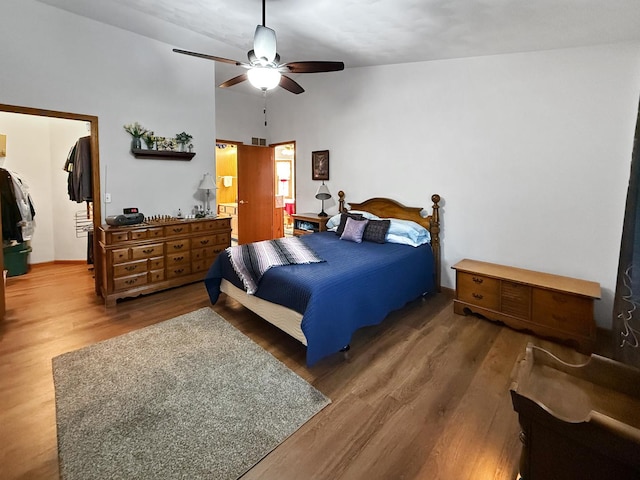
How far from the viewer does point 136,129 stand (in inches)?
151

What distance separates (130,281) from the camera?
364 cm

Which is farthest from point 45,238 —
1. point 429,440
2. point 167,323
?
point 429,440

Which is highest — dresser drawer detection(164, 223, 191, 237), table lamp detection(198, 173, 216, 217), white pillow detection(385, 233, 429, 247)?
table lamp detection(198, 173, 216, 217)

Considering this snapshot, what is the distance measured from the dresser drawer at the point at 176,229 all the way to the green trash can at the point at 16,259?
2492mm

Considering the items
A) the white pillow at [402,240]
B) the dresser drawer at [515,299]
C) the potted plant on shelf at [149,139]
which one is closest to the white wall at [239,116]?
the potted plant on shelf at [149,139]

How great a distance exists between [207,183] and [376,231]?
2527mm

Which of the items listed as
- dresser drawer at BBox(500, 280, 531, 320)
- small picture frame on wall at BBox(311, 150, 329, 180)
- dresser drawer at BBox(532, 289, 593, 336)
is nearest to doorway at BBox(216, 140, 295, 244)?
small picture frame on wall at BBox(311, 150, 329, 180)

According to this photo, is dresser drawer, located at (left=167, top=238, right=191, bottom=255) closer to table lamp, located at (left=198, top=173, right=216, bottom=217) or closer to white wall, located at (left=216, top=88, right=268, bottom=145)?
table lamp, located at (left=198, top=173, right=216, bottom=217)

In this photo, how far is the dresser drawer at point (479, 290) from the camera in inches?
121

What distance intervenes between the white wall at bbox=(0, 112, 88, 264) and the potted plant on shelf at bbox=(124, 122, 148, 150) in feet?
5.75

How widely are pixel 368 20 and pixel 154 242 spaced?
3.33 metres

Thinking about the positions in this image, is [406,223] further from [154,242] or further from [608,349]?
[154,242]

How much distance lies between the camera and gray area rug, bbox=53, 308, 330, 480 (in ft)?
5.19

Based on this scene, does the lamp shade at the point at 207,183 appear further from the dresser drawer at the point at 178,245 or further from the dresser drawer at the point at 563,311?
the dresser drawer at the point at 563,311
